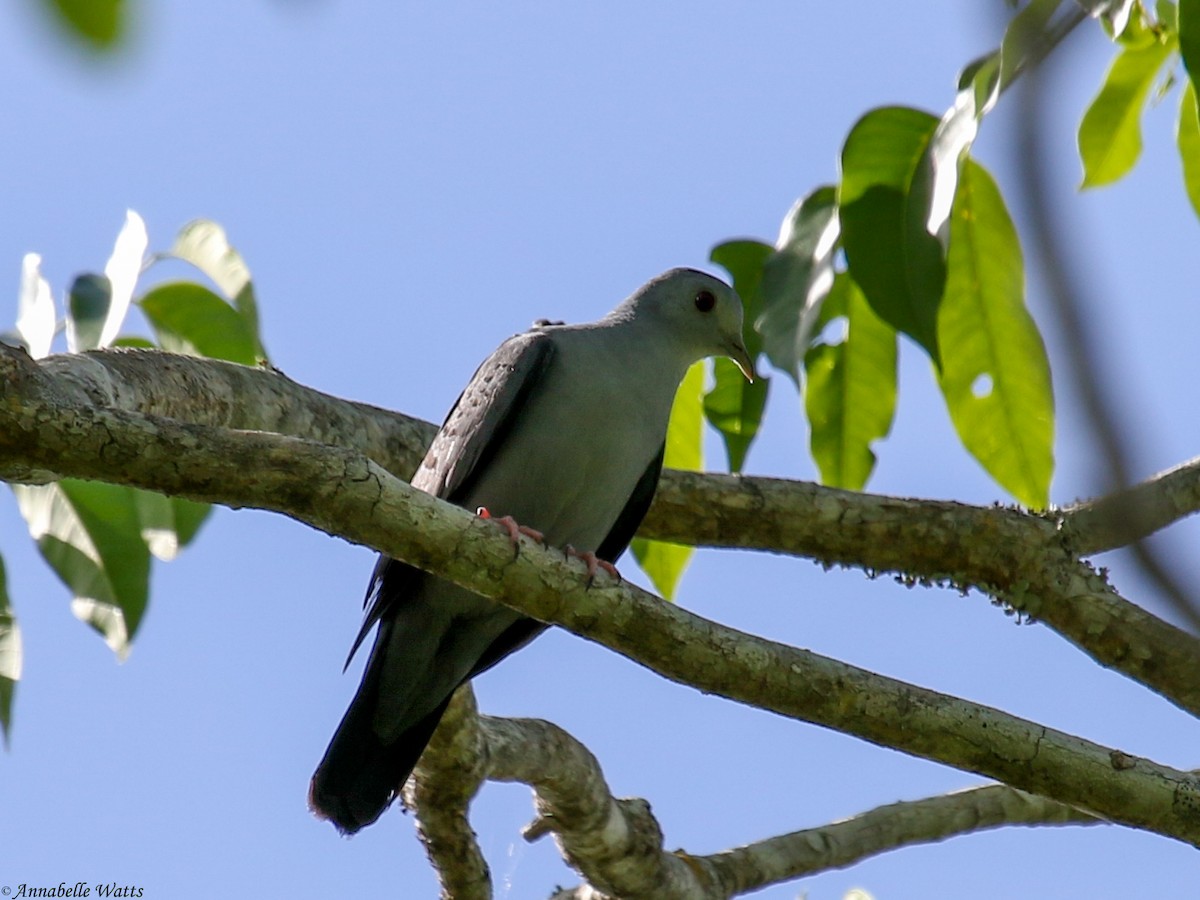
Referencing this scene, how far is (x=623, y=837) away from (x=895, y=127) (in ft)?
8.10

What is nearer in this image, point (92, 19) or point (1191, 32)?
point (92, 19)

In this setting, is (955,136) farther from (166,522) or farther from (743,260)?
(166,522)

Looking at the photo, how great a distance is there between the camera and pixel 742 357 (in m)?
4.91

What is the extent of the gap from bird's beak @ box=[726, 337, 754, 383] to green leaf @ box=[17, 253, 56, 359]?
218 centimetres

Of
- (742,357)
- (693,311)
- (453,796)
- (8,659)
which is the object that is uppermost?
(693,311)

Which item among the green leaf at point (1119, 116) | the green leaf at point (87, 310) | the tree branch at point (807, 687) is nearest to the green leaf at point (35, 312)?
the green leaf at point (87, 310)

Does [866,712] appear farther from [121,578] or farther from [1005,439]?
[121,578]

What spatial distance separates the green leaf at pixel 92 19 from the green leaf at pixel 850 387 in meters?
3.34

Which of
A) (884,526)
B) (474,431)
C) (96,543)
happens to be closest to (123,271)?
(96,543)

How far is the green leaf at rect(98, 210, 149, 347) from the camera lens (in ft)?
11.4

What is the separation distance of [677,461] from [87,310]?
215 cm

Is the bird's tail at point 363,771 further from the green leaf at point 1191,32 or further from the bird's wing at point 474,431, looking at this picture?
the green leaf at point 1191,32

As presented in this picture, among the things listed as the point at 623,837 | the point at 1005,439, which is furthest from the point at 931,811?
the point at 1005,439

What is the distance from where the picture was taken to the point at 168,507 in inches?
158
